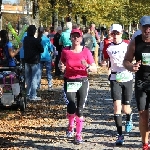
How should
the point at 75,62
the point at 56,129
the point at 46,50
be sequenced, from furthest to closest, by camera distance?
1. the point at 46,50
2. the point at 56,129
3. the point at 75,62

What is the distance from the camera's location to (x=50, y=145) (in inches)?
302

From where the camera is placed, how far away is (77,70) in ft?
25.0

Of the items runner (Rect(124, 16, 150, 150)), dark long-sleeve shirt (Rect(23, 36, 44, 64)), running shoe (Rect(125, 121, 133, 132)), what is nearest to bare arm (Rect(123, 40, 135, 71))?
runner (Rect(124, 16, 150, 150))

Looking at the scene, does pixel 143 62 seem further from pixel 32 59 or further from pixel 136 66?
pixel 32 59

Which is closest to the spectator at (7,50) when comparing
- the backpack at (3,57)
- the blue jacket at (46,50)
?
the backpack at (3,57)

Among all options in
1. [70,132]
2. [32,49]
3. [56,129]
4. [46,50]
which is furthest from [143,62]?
[46,50]

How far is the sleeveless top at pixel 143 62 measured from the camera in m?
6.29

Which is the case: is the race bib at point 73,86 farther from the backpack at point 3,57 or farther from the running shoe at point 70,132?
the backpack at point 3,57

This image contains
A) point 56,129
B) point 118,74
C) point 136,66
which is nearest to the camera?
point 136,66

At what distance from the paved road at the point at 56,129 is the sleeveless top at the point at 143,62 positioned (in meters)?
1.37

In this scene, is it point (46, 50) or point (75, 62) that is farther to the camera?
point (46, 50)

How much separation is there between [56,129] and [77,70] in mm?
1706

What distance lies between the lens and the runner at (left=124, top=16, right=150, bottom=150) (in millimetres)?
6207

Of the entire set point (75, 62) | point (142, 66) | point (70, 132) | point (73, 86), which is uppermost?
point (142, 66)
